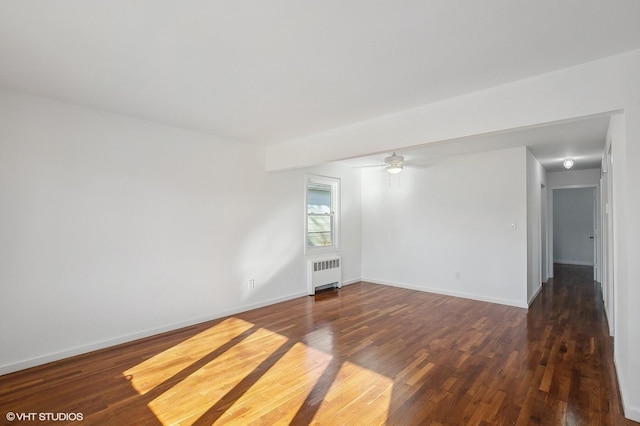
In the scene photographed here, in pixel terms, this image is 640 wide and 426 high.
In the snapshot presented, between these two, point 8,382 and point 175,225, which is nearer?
point 8,382

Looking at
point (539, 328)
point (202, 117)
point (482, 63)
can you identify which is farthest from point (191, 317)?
point (539, 328)

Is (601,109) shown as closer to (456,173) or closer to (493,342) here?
(493,342)

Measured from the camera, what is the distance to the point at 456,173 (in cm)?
563

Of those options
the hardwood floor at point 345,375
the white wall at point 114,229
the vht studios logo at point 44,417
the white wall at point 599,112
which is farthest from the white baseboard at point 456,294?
the vht studios logo at point 44,417

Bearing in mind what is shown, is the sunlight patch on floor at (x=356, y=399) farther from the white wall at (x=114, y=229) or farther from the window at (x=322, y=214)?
the window at (x=322, y=214)

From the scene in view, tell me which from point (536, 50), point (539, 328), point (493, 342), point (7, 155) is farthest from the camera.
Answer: point (539, 328)

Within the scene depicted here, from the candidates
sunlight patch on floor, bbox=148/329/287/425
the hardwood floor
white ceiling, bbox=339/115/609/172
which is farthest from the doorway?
sunlight patch on floor, bbox=148/329/287/425

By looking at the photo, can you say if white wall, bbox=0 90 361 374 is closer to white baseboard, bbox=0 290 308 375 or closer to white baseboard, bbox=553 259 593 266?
white baseboard, bbox=0 290 308 375

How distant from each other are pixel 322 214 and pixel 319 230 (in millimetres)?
328

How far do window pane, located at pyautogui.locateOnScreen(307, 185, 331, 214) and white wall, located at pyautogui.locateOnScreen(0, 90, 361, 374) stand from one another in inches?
44.4

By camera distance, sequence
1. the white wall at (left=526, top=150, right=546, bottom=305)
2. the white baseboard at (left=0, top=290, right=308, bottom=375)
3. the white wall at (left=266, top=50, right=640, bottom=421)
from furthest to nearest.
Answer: the white wall at (left=526, top=150, right=546, bottom=305) → the white baseboard at (left=0, top=290, right=308, bottom=375) → the white wall at (left=266, top=50, right=640, bottom=421)

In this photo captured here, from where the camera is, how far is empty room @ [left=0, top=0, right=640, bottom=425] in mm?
2020

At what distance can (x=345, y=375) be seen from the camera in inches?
111

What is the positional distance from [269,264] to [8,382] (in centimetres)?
312
